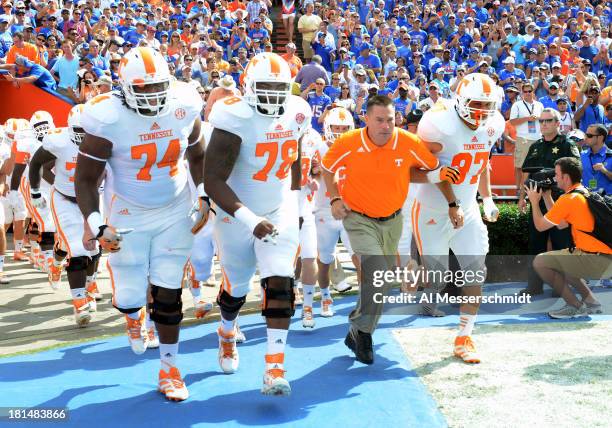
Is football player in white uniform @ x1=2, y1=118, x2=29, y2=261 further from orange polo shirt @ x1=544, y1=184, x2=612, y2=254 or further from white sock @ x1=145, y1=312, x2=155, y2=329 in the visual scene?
orange polo shirt @ x1=544, y1=184, x2=612, y2=254

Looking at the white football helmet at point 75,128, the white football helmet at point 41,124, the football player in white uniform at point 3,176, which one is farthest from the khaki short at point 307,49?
the white football helmet at point 75,128

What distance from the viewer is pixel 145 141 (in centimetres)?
467

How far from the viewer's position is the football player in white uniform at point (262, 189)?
4668mm

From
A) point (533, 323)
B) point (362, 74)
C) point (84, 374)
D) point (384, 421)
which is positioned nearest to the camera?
point (384, 421)

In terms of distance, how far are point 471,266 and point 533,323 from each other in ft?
4.23

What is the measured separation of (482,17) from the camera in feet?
60.9

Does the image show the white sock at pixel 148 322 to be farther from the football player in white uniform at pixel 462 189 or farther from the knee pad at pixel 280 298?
the football player in white uniform at pixel 462 189

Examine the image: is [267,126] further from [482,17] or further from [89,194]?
[482,17]

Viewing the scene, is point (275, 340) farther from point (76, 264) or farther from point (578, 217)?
point (578, 217)

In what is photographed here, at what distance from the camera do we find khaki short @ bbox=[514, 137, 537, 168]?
11329 mm

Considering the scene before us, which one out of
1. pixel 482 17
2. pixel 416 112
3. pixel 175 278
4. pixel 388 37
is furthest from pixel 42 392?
pixel 482 17

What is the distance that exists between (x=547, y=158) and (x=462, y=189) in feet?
8.57

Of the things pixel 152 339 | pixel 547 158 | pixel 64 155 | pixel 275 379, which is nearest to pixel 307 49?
pixel 547 158

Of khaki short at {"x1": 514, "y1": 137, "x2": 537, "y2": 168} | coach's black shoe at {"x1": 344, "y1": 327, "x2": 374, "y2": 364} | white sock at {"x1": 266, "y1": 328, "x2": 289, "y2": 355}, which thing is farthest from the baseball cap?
khaki short at {"x1": 514, "y1": 137, "x2": 537, "y2": 168}
